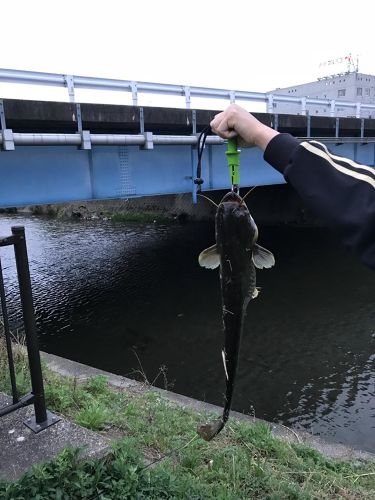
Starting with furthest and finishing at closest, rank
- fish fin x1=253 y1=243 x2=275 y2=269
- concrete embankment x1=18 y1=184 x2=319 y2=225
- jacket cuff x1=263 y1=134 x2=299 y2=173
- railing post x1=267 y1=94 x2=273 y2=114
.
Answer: concrete embankment x1=18 y1=184 x2=319 y2=225 < railing post x1=267 y1=94 x2=273 y2=114 < fish fin x1=253 y1=243 x2=275 y2=269 < jacket cuff x1=263 y1=134 x2=299 y2=173

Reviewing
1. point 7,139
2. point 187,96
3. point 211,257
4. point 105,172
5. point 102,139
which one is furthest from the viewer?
point 187,96

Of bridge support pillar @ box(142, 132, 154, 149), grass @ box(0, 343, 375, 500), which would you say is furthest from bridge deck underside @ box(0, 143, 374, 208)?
grass @ box(0, 343, 375, 500)

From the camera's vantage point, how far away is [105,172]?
35.8 ft

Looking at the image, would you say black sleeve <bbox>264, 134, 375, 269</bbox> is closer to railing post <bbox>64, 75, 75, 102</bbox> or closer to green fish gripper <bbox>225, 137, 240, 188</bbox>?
green fish gripper <bbox>225, 137, 240, 188</bbox>

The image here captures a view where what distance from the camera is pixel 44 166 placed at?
980 cm

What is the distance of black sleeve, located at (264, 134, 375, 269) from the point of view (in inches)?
66.1

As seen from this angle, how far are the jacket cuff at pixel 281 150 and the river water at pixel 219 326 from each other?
6.08 m

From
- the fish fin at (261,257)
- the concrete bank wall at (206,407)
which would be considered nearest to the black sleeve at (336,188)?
the fish fin at (261,257)

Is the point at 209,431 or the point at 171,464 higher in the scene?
the point at 209,431

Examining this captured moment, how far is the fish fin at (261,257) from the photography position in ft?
7.12

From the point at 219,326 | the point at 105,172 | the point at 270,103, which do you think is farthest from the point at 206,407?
the point at 270,103

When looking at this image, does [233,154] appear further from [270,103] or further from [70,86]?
[270,103]

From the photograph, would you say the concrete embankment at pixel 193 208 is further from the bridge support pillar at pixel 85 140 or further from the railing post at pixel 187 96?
the bridge support pillar at pixel 85 140

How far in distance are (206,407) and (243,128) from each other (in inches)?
178
